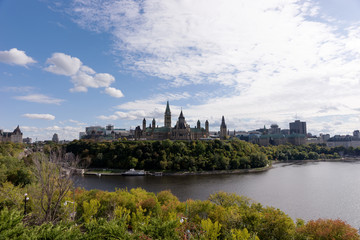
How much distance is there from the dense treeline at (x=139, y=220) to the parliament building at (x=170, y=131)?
256 ft

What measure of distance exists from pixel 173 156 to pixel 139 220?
201 feet

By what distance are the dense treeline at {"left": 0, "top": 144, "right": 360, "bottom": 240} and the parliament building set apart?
256 ft

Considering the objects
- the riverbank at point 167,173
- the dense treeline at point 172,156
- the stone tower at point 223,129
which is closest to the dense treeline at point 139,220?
the riverbank at point 167,173

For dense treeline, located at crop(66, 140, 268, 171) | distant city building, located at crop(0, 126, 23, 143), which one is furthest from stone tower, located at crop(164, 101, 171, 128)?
distant city building, located at crop(0, 126, 23, 143)

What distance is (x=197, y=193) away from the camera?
43.8 m

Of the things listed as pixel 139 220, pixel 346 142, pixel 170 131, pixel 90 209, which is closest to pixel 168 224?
pixel 139 220

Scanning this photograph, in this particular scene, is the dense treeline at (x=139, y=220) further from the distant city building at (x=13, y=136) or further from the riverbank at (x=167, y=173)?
the distant city building at (x=13, y=136)

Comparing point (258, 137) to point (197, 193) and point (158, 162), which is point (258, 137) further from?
point (197, 193)

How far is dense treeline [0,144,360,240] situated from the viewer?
476 inches

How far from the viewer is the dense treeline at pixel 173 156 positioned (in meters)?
77.3

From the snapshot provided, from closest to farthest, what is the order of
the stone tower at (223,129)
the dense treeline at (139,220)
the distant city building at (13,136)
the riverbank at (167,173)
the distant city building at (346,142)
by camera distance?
the dense treeline at (139,220) → the riverbank at (167,173) → the stone tower at (223,129) → the distant city building at (13,136) → the distant city building at (346,142)

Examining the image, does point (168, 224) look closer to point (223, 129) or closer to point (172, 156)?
point (172, 156)

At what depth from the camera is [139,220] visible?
20156 mm

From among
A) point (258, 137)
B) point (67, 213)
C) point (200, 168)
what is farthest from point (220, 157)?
point (258, 137)
